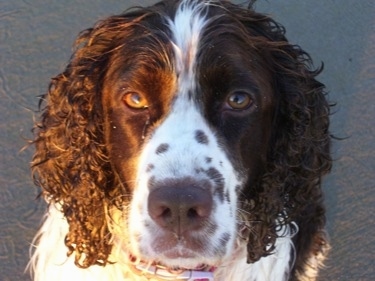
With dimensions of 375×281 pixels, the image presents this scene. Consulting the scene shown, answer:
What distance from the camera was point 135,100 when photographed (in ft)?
10.3

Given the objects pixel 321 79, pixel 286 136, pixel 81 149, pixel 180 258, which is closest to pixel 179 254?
pixel 180 258

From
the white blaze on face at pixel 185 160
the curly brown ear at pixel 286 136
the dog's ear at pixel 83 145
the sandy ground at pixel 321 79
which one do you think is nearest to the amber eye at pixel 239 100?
the white blaze on face at pixel 185 160

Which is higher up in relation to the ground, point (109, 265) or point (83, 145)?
point (83, 145)

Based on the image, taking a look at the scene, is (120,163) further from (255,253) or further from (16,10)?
(16,10)

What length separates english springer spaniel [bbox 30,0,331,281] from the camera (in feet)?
9.64

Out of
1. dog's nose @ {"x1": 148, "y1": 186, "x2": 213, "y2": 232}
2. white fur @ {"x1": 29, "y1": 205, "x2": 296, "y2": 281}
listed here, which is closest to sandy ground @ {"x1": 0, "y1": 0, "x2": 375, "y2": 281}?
white fur @ {"x1": 29, "y1": 205, "x2": 296, "y2": 281}

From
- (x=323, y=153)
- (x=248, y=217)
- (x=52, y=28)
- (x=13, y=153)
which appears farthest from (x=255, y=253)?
(x=52, y=28)

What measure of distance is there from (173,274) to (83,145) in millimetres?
703

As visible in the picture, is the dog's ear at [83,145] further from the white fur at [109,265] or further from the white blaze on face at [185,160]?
the white blaze on face at [185,160]

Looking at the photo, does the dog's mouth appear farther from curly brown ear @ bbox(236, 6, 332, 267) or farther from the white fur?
curly brown ear @ bbox(236, 6, 332, 267)

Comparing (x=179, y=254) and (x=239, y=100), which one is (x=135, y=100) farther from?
(x=179, y=254)

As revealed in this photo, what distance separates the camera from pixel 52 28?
18.7 feet

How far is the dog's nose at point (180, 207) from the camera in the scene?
278 cm

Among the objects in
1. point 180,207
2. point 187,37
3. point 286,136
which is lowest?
point 286,136
